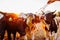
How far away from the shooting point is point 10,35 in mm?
1367

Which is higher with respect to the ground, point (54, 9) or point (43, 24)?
point (54, 9)

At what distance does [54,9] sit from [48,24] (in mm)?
195

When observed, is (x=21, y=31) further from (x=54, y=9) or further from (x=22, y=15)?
(x=54, y=9)

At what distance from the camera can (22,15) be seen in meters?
1.42

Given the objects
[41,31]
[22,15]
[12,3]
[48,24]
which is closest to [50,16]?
[48,24]

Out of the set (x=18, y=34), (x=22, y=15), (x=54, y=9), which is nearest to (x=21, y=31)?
(x=18, y=34)

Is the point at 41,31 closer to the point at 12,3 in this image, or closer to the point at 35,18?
the point at 35,18

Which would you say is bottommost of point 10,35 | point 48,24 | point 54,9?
point 10,35

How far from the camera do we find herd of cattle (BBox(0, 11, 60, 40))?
1375 mm

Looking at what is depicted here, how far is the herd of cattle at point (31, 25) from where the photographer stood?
4.51ft

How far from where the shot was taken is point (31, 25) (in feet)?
4.60

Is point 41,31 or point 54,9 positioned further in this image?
point 54,9

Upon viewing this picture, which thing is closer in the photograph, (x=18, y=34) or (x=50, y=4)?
(x=18, y=34)

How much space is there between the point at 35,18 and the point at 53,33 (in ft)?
0.82
